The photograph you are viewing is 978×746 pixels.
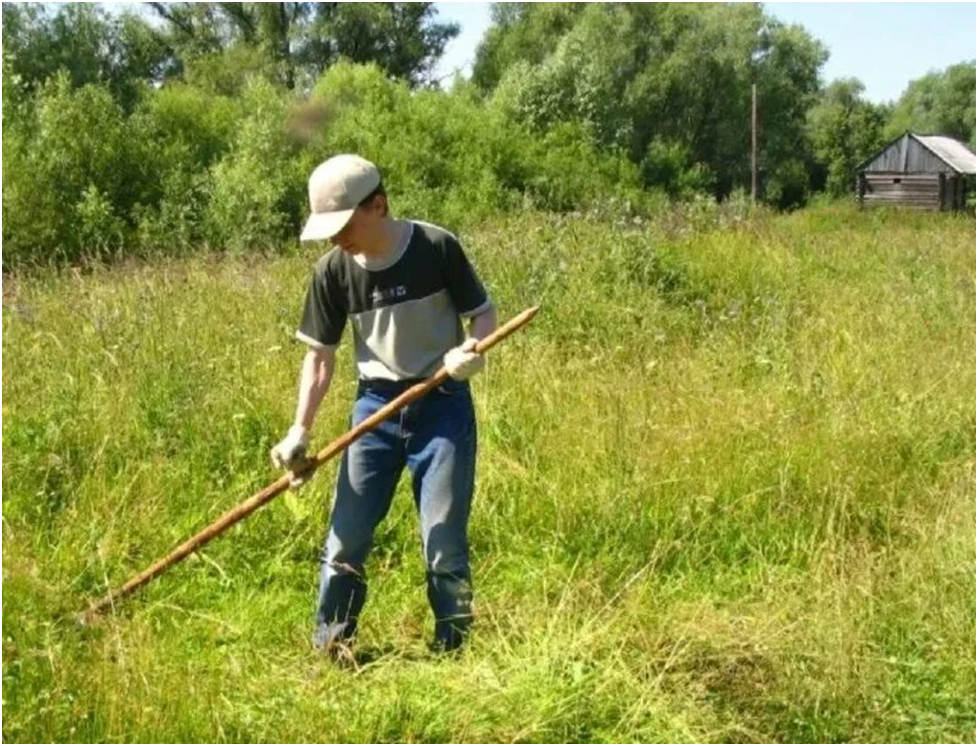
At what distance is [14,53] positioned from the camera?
15547mm

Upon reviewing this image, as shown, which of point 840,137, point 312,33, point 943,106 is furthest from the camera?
point 943,106

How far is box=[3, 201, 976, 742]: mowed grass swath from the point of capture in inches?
98.8

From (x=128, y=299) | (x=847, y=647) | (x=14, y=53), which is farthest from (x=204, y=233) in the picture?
(x=847, y=647)

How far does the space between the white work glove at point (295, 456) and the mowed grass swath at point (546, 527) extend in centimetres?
53

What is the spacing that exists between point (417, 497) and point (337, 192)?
0.96 metres

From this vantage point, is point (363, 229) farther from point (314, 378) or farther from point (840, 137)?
point (840, 137)

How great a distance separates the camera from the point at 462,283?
284cm

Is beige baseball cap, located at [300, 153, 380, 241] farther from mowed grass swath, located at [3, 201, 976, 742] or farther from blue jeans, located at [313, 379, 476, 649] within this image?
mowed grass swath, located at [3, 201, 976, 742]

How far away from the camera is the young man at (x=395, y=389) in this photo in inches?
110

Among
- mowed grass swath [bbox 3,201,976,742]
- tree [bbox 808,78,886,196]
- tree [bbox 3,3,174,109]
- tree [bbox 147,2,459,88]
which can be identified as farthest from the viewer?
tree [bbox 808,78,886,196]

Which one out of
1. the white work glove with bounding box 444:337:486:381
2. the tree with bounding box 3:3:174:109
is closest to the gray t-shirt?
the white work glove with bounding box 444:337:486:381

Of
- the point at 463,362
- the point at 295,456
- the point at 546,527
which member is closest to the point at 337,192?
the point at 463,362

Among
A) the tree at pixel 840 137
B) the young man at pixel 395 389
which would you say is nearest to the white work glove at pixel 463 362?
the young man at pixel 395 389

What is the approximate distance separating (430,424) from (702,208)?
707 cm
